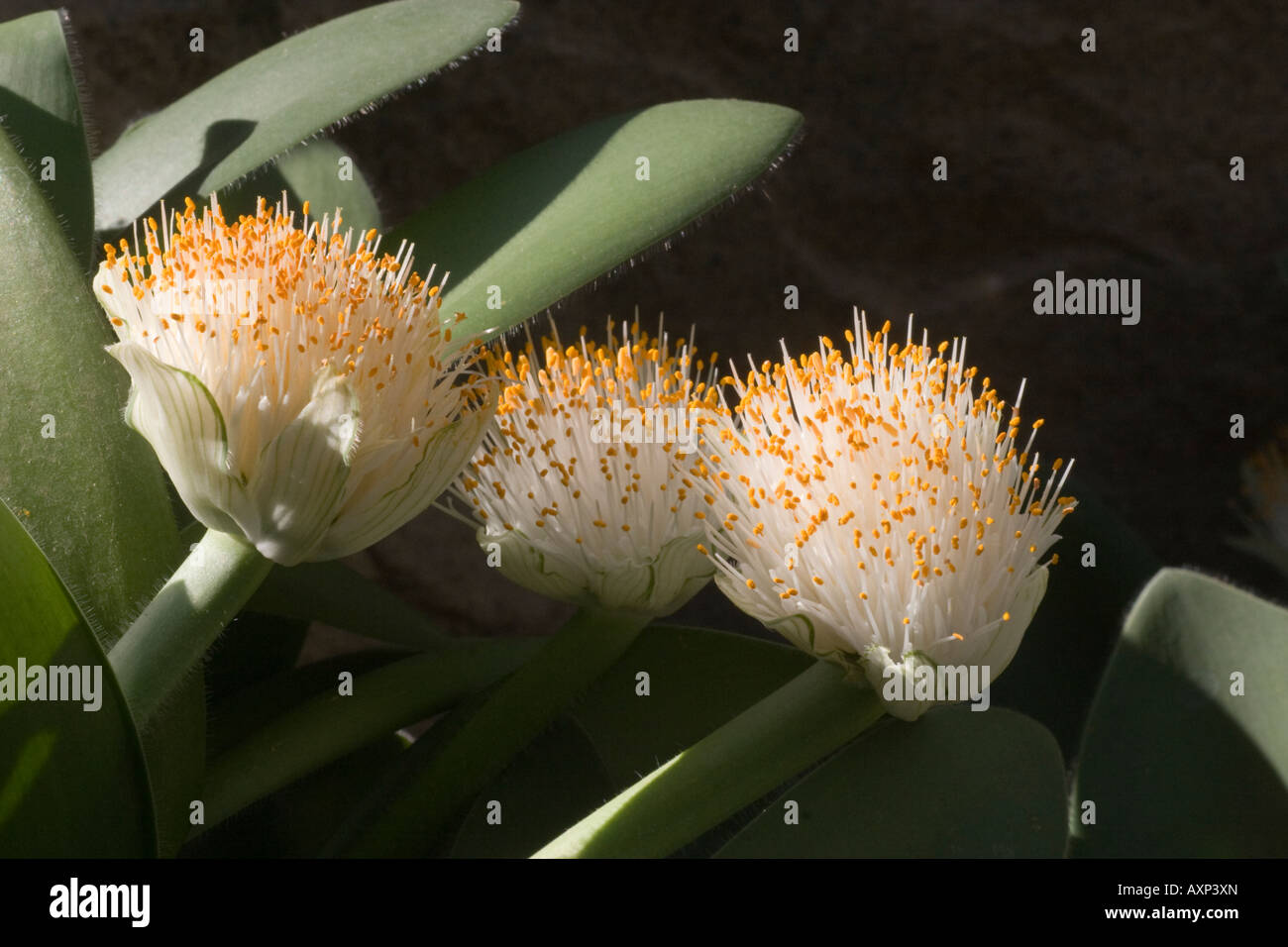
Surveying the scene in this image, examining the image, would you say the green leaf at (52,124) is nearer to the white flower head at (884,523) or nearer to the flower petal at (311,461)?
the flower petal at (311,461)

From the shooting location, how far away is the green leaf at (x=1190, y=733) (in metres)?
0.48

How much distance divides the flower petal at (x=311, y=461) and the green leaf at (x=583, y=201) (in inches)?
4.4

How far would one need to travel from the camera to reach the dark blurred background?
34.2 inches

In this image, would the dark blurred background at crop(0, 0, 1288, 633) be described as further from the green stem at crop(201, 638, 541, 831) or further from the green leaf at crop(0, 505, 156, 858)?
the green leaf at crop(0, 505, 156, 858)

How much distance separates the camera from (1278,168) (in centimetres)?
87

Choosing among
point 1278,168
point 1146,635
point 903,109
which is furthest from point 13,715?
point 1278,168

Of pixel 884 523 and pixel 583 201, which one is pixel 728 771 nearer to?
pixel 884 523

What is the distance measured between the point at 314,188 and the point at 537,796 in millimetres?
339

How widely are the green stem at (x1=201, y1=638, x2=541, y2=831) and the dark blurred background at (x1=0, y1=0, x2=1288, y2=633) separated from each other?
0.32m

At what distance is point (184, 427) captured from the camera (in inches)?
16.2

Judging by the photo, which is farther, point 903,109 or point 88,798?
point 903,109

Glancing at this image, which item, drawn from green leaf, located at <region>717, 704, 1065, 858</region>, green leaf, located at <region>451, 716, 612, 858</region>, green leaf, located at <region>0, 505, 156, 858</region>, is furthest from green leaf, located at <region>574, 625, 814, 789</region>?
green leaf, located at <region>0, 505, 156, 858</region>
